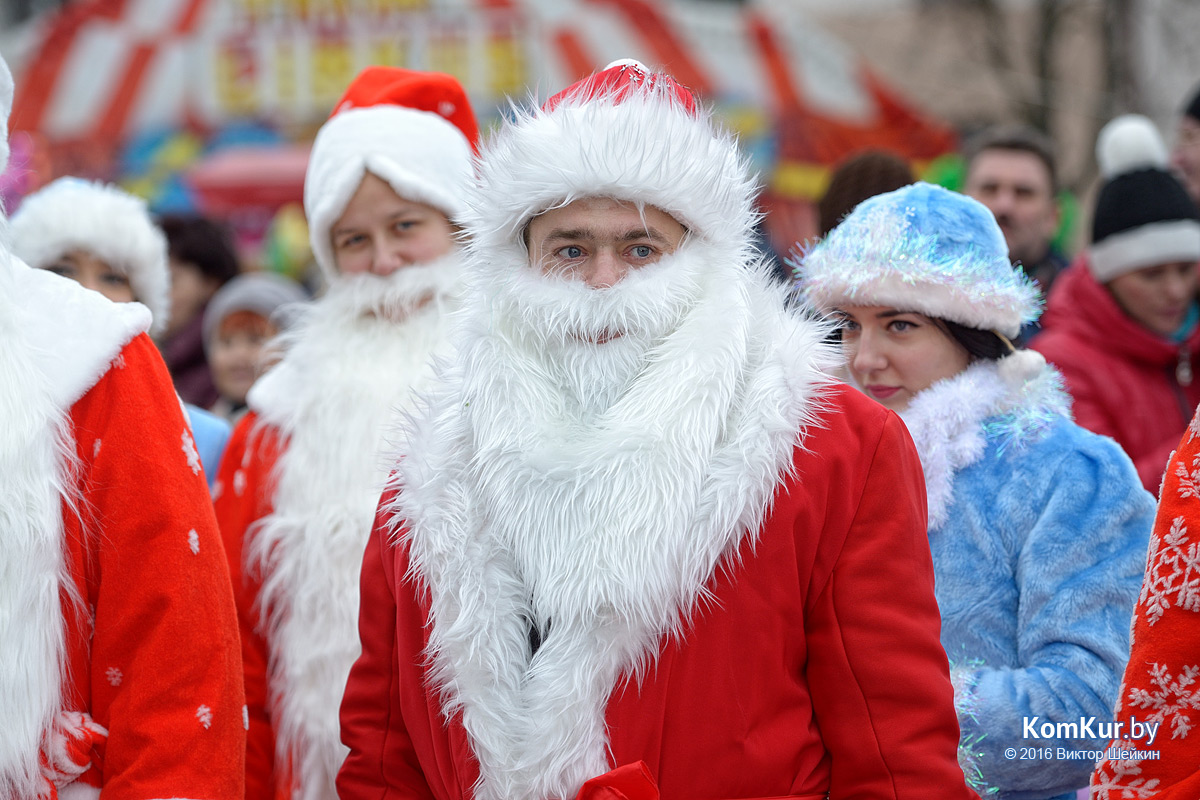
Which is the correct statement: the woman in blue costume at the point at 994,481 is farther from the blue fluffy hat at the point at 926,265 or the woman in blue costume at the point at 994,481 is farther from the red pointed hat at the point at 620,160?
the red pointed hat at the point at 620,160

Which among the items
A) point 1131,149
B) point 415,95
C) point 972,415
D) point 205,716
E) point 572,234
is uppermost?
point 1131,149

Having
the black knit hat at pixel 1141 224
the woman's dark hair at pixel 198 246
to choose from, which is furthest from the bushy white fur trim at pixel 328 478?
the woman's dark hair at pixel 198 246

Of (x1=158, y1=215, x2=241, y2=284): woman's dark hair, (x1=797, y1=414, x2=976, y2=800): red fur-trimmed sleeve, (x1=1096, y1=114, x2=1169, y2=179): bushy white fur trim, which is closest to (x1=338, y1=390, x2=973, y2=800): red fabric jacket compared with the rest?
(x1=797, y1=414, x2=976, y2=800): red fur-trimmed sleeve

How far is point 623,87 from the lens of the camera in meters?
2.05

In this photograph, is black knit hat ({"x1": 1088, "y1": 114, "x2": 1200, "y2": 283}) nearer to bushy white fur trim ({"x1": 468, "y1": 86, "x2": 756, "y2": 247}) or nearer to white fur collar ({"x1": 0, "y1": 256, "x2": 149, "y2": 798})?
bushy white fur trim ({"x1": 468, "y1": 86, "x2": 756, "y2": 247})

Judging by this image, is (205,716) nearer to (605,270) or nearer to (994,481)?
(605,270)

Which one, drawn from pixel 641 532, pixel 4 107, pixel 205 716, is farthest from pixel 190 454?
pixel 641 532

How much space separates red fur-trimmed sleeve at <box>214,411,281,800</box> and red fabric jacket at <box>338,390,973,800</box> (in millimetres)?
995

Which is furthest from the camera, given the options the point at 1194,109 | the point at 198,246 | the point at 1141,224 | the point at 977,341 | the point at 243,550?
the point at 198,246

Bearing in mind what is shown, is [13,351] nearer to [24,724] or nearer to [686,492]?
[24,724]

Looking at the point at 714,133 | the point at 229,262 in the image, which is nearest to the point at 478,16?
the point at 229,262

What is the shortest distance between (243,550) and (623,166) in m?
1.38

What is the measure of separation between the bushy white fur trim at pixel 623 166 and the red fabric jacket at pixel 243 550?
3.44 feet

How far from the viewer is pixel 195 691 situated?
189 centimetres
